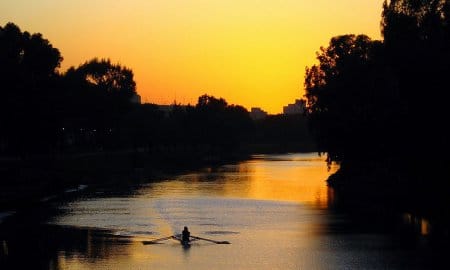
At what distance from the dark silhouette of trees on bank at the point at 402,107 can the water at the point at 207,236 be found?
7.47 m

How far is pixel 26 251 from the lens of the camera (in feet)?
211

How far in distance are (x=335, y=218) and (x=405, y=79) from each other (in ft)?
45.1

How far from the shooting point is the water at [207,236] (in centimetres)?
5994

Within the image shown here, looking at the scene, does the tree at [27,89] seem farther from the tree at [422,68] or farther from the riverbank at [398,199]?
the tree at [422,68]

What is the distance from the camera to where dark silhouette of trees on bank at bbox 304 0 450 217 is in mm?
83375

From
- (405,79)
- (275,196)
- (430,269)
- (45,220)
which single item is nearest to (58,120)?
(275,196)

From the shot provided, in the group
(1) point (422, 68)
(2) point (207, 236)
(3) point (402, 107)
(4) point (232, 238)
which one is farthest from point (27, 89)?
(4) point (232, 238)

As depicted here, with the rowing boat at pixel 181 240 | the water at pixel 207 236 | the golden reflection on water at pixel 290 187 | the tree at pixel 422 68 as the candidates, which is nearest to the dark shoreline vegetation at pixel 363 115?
the tree at pixel 422 68

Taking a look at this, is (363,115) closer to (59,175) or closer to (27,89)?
(59,175)

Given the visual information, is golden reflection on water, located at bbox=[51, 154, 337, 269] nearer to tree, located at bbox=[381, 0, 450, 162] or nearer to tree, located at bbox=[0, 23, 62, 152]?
tree, located at bbox=[381, 0, 450, 162]

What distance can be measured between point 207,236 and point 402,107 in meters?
25.3

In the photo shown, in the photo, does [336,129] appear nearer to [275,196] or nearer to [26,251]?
[275,196]

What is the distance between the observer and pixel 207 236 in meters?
72.6

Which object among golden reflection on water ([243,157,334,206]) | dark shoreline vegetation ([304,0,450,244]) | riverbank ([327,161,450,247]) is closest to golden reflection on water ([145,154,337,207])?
golden reflection on water ([243,157,334,206])
